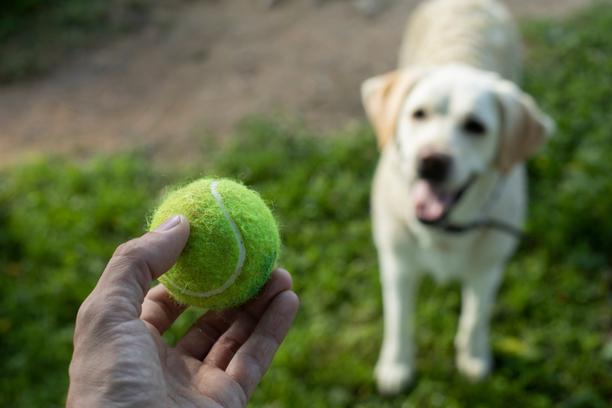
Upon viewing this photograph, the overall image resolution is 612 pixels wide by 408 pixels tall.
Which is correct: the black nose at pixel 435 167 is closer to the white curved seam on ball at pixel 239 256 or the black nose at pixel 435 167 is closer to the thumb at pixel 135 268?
the white curved seam on ball at pixel 239 256

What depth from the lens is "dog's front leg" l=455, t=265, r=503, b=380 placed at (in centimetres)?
291

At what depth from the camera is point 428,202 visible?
2559 mm

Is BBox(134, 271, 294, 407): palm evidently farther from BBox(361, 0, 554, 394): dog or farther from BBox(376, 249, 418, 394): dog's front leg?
BBox(376, 249, 418, 394): dog's front leg

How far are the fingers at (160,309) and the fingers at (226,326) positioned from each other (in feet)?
0.25

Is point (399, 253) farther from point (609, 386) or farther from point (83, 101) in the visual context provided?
point (83, 101)

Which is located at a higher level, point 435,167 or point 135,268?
point 135,268

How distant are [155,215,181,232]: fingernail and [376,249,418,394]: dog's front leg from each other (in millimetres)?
1422

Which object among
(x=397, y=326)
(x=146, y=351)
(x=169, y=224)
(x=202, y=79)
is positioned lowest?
(x=397, y=326)

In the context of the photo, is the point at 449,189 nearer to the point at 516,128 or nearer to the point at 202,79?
the point at 516,128

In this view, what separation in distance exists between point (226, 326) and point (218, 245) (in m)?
0.47

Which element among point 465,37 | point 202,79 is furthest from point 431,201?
point 202,79

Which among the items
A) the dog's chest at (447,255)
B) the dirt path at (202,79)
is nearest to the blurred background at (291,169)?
the dirt path at (202,79)

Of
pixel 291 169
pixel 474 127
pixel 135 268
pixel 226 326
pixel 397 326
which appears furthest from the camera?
pixel 291 169

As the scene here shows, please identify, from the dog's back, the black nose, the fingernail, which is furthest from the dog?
the fingernail
